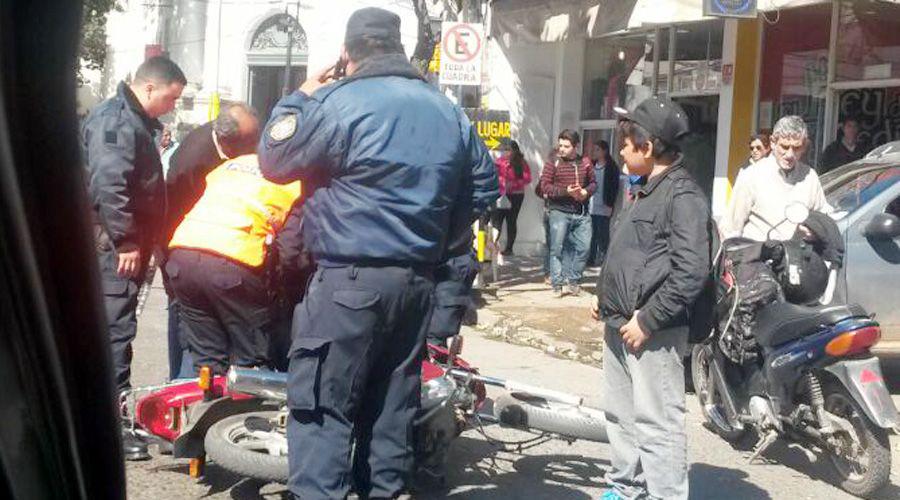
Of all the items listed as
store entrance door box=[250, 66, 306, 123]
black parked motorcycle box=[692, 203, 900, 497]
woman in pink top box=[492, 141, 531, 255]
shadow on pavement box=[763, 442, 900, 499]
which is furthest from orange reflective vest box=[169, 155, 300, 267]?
store entrance door box=[250, 66, 306, 123]

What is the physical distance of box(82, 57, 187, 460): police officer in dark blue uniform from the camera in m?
5.84

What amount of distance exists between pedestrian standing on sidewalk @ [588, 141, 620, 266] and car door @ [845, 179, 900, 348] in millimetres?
6979

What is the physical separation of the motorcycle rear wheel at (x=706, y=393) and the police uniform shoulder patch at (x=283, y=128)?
3161 millimetres

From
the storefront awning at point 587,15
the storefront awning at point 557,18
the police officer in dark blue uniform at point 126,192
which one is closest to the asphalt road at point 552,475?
the police officer in dark blue uniform at point 126,192

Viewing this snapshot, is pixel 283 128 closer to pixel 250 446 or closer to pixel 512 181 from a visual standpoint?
pixel 250 446

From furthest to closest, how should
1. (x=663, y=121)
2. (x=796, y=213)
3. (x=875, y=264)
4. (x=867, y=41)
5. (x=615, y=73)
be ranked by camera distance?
(x=615, y=73), (x=867, y=41), (x=875, y=264), (x=796, y=213), (x=663, y=121)

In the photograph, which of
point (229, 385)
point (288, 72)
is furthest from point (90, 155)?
point (288, 72)

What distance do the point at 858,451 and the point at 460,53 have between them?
748cm

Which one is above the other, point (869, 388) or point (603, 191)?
point (603, 191)

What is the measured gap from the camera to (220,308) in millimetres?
5578

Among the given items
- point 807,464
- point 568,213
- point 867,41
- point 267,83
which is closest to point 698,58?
point 867,41

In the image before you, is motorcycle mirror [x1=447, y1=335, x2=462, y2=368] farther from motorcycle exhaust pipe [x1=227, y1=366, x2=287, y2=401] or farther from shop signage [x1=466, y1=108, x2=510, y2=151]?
shop signage [x1=466, y1=108, x2=510, y2=151]

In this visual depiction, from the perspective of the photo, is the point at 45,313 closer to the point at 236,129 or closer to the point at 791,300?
the point at 236,129

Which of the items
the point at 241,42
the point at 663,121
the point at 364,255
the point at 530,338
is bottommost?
the point at 530,338
